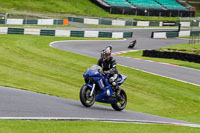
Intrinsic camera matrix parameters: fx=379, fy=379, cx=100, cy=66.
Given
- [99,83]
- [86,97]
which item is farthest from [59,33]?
[86,97]

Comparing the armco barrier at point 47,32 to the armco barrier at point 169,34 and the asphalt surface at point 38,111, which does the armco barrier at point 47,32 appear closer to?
the armco barrier at point 169,34

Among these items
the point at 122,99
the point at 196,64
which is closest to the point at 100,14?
the point at 196,64

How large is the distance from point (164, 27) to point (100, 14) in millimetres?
11766

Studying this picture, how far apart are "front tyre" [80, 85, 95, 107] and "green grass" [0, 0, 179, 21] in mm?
49610

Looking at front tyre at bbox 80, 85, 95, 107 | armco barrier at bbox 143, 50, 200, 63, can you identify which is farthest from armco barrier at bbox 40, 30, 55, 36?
front tyre at bbox 80, 85, 95, 107

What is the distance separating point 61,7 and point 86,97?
55.5 meters

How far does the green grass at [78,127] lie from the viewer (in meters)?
7.43

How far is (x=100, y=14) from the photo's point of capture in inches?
2611

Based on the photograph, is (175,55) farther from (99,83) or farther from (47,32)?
(99,83)

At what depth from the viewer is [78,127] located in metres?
8.19

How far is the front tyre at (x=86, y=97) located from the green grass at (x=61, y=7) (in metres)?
49.6

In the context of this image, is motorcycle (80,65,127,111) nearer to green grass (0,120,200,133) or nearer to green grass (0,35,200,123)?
Answer: green grass (0,120,200,133)

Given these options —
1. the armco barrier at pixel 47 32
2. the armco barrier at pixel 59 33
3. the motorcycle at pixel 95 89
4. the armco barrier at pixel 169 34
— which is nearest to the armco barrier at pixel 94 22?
the armco barrier at pixel 59 33

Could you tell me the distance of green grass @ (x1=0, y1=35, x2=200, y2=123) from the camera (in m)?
15.8
